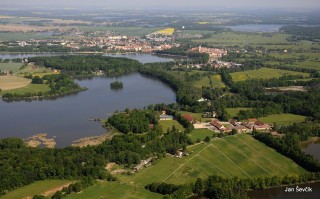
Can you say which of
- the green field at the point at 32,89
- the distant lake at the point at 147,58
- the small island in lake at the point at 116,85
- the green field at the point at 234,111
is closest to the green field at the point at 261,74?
the green field at the point at 234,111

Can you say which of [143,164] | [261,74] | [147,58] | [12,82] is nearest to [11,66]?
[12,82]

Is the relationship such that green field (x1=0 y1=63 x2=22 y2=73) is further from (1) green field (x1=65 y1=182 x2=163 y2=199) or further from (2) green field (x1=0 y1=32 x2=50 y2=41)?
(1) green field (x1=65 y1=182 x2=163 y2=199)

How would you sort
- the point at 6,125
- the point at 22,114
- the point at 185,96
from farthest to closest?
1. the point at 185,96
2. the point at 22,114
3. the point at 6,125

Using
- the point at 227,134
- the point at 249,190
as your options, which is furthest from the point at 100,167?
the point at 227,134

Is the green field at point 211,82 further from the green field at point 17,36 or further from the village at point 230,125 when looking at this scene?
the green field at point 17,36

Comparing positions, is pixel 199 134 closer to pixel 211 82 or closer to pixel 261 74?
pixel 211 82

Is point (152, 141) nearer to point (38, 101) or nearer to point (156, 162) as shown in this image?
point (156, 162)
